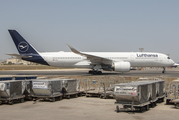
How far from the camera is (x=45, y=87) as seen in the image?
12.2 metres

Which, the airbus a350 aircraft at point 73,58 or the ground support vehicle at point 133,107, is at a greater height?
the airbus a350 aircraft at point 73,58

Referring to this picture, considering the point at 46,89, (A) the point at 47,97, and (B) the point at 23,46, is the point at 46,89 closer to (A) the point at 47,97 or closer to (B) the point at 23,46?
(A) the point at 47,97

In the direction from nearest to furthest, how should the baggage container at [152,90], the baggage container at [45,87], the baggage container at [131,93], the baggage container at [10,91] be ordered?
the baggage container at [131,93] → the baggage container at [152,90] → the baggage container at [10,91] → the baggage container at [45,87]

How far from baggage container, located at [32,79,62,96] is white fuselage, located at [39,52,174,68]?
1901 centimetres

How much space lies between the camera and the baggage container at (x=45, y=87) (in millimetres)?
12164

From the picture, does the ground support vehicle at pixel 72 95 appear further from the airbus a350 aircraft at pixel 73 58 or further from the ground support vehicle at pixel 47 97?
the airbus a350 aircraft at pixel 73 58

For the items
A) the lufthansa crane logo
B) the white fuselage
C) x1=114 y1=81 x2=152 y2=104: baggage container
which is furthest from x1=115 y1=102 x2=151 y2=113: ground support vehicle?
the lufthansa crane logo

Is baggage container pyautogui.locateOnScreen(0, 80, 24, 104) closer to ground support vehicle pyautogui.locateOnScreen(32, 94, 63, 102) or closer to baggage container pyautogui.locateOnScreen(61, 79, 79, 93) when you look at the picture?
ground support vehicle pyautogui.locateOnScreen(32, 94, 63, 102)

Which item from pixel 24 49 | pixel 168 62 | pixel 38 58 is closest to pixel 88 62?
pixel 38 58

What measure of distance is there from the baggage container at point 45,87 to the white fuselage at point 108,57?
19.0 metres

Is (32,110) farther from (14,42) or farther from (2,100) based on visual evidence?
(14,42)

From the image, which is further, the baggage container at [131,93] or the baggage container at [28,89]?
the baggage container at [28,89]

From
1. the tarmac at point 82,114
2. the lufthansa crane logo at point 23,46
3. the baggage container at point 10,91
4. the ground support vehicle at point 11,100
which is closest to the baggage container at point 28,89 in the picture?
the baggage container at point 10,91

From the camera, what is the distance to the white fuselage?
105 feet
